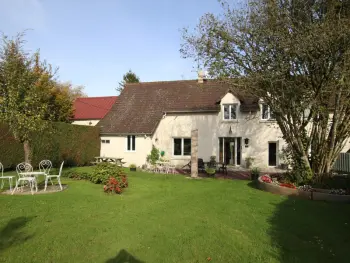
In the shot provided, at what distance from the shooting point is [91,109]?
4041cm

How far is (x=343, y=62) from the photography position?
1141cm

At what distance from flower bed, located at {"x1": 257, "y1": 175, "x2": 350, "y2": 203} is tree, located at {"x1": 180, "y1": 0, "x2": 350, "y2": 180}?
Answer: 117 centimetres

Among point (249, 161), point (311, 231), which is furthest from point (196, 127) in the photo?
point (311, 231)

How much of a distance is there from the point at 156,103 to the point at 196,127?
15.4 feet

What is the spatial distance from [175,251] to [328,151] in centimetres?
1005

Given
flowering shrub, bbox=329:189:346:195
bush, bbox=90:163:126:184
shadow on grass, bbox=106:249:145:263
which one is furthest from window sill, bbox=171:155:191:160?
shadow on grass, bbox=106:249:145:263

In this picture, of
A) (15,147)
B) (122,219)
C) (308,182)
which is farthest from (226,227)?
(15,147)

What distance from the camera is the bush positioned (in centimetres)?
1273

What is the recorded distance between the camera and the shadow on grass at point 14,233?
577 centimetres

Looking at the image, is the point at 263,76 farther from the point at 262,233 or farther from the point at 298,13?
the point at 262,233

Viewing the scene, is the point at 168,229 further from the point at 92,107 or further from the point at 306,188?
the point at 92,107

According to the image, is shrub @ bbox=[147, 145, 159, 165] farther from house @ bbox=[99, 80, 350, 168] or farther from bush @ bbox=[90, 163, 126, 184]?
bush @ bbox=[90, 163, 126, 184]

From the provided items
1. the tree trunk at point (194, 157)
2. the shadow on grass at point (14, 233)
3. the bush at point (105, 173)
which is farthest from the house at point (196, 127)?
the shadow on grass at point (14, 233)

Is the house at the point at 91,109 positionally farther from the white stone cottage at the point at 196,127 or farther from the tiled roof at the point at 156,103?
the white stone cottage at the point at 196,127
